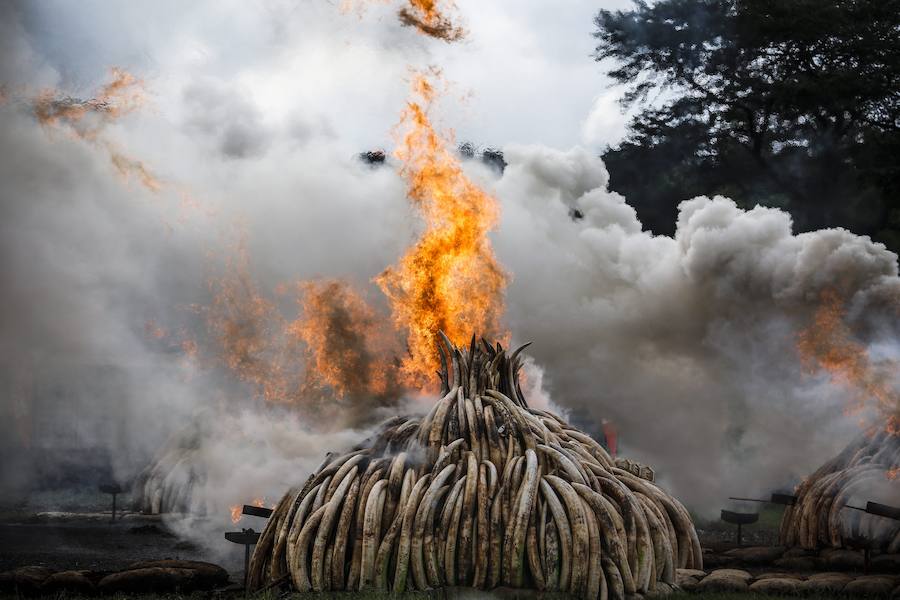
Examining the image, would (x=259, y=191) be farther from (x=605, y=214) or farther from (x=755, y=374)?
(x=755, y=374)

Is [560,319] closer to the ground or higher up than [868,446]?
higher up

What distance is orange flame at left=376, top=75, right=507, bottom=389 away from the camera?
16.8 m

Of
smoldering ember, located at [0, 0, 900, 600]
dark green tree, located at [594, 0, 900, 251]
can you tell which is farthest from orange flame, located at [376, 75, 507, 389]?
dark green tree, located at [594, 0, 900, 251]

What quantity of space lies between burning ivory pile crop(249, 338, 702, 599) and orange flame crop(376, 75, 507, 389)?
12.0 feet

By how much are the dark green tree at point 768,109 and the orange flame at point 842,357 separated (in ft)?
36.9

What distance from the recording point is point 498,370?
13.8m

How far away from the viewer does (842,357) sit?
19125mm

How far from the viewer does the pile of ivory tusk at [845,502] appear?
50.4ft

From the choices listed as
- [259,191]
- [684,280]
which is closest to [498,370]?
[684,280]

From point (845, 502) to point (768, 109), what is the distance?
2190cm

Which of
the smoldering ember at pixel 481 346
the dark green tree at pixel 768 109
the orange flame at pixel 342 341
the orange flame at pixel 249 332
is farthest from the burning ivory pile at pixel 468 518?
the dark green tree at pixel 768 109

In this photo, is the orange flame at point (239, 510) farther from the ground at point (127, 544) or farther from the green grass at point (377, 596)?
the green grass at point (377, 596)

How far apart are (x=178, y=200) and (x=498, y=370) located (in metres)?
13.5

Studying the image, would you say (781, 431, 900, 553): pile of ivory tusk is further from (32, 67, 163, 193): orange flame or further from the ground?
(32, 67, 163, 193): orange flame
